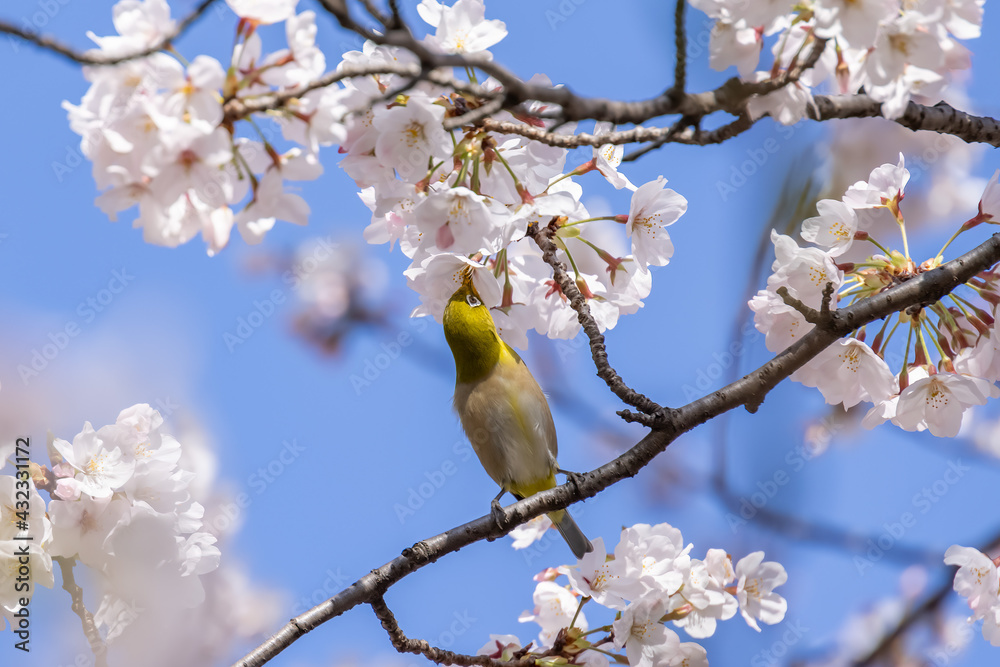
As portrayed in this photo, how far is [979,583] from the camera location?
208 cm

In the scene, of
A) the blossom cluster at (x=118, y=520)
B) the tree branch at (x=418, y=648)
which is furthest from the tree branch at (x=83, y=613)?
the tree branch at (x=418, y=648)

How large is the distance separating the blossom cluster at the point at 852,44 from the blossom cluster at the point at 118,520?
1.61 meters

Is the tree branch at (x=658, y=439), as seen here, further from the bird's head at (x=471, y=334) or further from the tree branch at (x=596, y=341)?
the bird's head at (x=471, y=334)

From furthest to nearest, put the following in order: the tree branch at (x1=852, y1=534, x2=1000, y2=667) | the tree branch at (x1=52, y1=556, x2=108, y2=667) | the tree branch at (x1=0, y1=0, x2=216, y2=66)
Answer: the tree branch at (x1=852, y1=534, x2=1000, y2=667) → the tree branch at (x1=52, y1=556, x2=108, y2=667) → the tree branch at (x1=0, y1=0, x2=216, y2=66)

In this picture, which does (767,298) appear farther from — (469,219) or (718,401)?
(469,219)

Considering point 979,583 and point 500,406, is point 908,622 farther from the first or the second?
point 500,406

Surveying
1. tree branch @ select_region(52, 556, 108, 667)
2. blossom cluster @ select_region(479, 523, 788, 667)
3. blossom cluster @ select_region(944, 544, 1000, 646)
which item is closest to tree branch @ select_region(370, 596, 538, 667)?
blossom cluster @ select_region(479, 523, 788, 667)

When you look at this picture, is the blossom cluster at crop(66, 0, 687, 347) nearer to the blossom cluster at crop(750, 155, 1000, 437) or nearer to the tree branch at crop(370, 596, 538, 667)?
the blossom cluster at crop(750, 155, 1000, 437)

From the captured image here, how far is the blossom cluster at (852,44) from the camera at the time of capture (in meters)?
1.21

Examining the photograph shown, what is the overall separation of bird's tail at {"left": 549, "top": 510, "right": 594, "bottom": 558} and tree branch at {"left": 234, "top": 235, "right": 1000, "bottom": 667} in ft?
2.52

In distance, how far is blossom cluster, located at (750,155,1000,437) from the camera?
1873 millimetres

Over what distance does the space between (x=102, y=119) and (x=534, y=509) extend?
126 cm

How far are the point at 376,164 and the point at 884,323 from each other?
135 cm

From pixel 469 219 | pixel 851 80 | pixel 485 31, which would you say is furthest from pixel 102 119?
pixel 851 80
